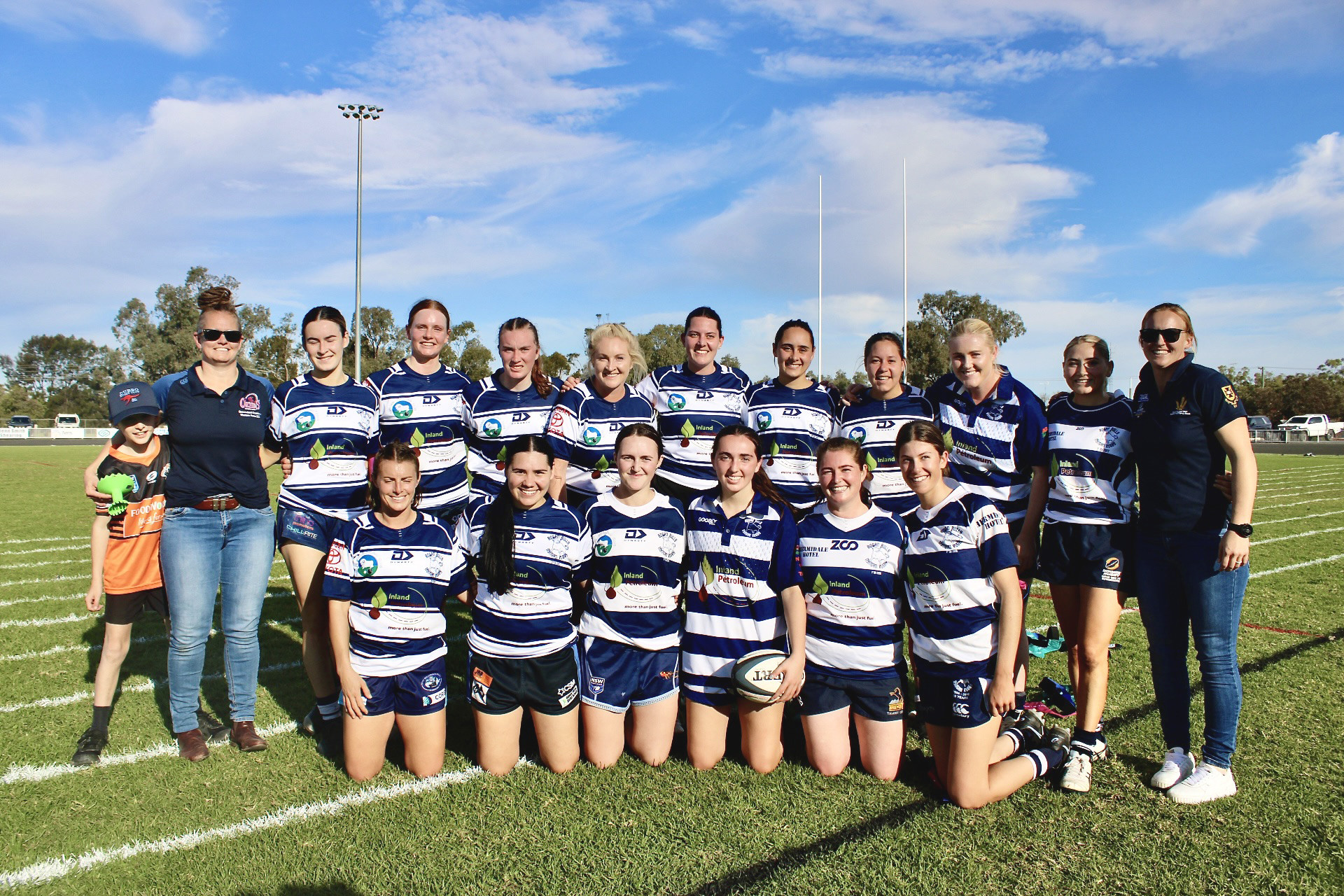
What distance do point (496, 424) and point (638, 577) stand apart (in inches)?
52.5

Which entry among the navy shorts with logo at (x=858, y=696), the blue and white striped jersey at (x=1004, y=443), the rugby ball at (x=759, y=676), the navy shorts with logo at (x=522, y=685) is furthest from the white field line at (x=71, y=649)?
the blue and white striped jersey at (x=1004, y=443)

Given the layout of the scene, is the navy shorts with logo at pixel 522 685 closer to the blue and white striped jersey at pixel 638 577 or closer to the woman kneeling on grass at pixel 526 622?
the woman kneeling on grass at pixel 526 622

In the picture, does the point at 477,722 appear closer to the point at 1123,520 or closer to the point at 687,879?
the point at 687,879

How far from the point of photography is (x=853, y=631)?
3.81m

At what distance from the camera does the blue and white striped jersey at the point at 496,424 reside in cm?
464

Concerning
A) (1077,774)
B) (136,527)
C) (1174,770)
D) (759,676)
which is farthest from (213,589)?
(1174,770)

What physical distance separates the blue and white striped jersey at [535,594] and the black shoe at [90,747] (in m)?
1.91

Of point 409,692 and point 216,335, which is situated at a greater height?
point 216,335

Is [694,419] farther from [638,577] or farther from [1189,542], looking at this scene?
[1189,542]

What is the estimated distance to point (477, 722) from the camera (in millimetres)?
3863

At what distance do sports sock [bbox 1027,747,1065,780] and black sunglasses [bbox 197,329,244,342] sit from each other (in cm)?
436

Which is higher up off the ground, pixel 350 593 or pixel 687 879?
pixel 350 593

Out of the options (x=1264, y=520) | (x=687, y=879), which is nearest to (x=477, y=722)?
(x=687, y=879)

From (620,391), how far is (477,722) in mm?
2017
